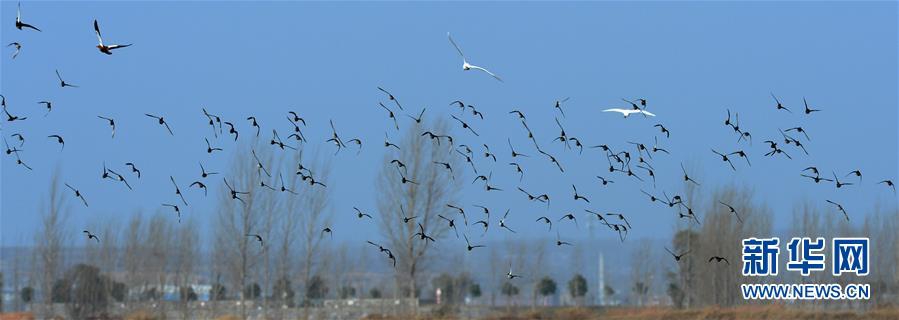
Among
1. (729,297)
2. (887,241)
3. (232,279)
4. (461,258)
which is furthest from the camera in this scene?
(461,258)

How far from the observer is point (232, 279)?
47188mm

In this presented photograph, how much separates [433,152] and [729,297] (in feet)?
45.5

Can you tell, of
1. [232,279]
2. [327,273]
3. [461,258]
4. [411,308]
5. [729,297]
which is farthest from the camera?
[461,258]

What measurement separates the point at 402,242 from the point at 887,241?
70.8 feet

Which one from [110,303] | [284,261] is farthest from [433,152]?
[110,303]

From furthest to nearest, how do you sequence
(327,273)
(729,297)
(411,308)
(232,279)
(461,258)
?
(461,258)
(327,273)
(729,297)
(232,279)
(411,308)

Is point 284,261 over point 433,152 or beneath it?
beneath

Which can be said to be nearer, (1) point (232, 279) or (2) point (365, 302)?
(1) point (232, 279)

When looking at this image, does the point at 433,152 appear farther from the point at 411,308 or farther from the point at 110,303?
the point at 110,303

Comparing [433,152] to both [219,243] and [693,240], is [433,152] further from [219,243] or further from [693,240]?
[693,240]

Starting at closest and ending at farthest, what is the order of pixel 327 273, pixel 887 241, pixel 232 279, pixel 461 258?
pixel 232 279 < pixel 887 241 < pixel 327 273 < pixel 461 258

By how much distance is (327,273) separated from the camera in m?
59.4

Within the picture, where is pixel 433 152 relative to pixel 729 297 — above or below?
above

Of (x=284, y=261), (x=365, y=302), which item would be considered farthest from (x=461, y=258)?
(x=284, y=261)
